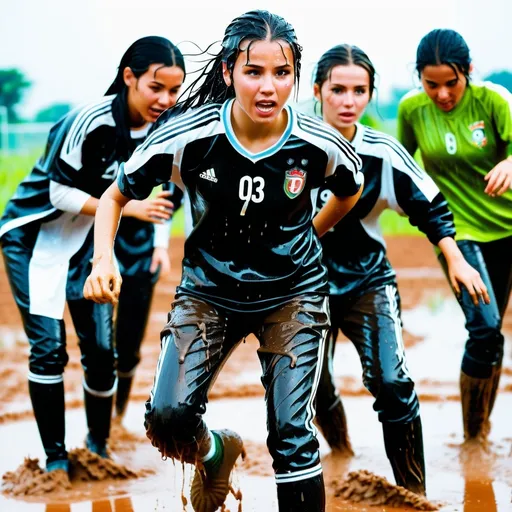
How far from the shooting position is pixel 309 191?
3932 millimetres

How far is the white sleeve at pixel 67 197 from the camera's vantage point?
5086 mm

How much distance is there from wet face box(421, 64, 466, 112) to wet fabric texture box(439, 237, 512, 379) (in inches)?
29.8

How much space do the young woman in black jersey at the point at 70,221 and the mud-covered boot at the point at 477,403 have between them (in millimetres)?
1926

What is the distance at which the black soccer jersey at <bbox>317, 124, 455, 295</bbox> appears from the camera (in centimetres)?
457

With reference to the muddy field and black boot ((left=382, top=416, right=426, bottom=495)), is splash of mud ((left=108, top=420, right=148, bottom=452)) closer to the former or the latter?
the muddy field

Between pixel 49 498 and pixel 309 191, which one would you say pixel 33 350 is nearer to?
pixel 49 498

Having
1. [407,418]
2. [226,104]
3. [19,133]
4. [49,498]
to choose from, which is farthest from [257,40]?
[19,133]

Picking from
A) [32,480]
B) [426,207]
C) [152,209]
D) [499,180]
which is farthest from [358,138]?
[32,480]

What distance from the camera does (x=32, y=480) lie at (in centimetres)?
507

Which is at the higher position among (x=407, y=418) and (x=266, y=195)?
(x=266, y=195)

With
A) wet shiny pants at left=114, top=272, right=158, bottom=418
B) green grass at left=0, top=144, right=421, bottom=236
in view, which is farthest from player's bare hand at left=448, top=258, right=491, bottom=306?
green grass at left=0, top=144, right=421, bottom=236

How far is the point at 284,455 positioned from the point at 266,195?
37.1 inches

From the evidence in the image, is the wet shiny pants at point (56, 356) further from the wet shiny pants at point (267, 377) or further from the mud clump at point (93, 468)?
the wet shiny pants at point (267, 377)

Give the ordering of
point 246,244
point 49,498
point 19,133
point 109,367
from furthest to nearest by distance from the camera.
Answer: point 19,133 → point 109,367 → point 49,498 → point 246,244
